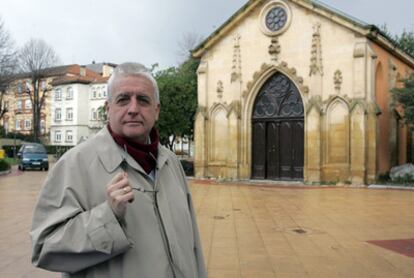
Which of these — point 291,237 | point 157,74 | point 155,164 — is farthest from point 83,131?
point 155,164

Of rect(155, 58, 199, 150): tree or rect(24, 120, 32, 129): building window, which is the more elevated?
rect(24, 120, 32, 129): building window

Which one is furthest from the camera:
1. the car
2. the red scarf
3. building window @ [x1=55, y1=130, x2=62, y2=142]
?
building window @ [x1=55, y1=130, x2=62, y2=142]

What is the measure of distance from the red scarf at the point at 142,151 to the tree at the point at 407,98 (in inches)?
819

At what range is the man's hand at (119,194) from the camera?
1.99 metres

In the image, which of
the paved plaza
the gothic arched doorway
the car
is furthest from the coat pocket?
the car

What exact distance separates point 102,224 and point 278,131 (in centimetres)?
2314

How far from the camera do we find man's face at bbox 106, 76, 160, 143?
2361 mm

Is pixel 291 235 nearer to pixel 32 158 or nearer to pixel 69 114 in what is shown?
pixel 32 158

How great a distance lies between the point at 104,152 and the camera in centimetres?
226

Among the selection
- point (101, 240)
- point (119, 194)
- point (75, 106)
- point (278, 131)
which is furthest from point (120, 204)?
point (75, 106)

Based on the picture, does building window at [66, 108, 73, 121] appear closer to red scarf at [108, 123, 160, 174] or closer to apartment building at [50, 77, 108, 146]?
apartment building at [50, 77, 108, 146]

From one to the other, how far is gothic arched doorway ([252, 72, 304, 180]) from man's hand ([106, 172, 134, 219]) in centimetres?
2230

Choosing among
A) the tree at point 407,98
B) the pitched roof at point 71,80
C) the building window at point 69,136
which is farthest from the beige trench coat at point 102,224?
the building window at point 69,136

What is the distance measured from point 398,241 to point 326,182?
13.5m
